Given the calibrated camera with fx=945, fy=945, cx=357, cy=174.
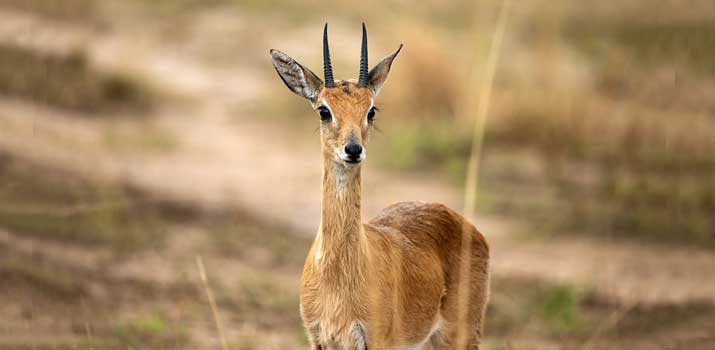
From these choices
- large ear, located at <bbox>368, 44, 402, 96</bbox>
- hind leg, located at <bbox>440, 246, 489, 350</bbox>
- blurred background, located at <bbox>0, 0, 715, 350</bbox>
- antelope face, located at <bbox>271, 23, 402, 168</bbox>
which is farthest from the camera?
blurred background, located at <bbox>0, 0, 715, 350</bbox>

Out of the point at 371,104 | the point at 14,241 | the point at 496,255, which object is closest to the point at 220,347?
the point at 14,241

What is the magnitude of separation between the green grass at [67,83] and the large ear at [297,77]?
7.95 meters

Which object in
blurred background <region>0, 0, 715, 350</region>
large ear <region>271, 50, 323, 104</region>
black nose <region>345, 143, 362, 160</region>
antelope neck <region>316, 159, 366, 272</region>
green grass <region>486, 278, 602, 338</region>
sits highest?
large ear <region>271, 50, 323, 104</region>

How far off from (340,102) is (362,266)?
34.9 inches

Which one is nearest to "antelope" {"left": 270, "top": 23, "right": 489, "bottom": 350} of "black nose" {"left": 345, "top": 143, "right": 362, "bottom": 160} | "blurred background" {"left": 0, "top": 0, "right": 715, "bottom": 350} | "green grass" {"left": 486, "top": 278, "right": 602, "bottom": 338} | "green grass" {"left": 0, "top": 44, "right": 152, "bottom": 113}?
"black nose" {"left": 345, "top": 143, "right": 362, "bottom": 160}

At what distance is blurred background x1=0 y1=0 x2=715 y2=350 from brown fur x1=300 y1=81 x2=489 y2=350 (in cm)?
82

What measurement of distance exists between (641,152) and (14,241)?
7.78 m

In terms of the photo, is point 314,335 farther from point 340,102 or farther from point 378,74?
point 378,74

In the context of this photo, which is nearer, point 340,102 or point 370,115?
point 340,102

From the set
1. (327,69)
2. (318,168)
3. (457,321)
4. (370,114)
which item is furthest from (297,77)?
(318,168)

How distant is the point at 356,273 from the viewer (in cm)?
502

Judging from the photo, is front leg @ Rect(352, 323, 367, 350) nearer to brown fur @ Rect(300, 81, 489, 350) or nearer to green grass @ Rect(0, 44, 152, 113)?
brown fur @ Rect(300, 81, 489, 350)

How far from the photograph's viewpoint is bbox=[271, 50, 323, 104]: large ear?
5230 mm

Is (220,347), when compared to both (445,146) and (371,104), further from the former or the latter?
(445,146)
